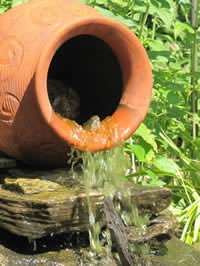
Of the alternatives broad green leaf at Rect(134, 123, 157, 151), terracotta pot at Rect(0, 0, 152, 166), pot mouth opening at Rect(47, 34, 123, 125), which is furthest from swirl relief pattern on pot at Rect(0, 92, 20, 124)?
broad green leaf at Rect(134, 123, 157, 151)

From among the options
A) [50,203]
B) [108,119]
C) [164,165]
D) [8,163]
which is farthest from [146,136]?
[50,203]

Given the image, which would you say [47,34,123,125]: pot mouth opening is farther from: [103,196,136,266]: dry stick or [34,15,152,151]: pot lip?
[103,196,136,266]: dry stick

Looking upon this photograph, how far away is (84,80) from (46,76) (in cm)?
74

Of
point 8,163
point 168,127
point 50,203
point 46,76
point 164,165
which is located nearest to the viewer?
Result: point 50,203

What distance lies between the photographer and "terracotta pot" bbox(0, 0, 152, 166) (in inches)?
84.4

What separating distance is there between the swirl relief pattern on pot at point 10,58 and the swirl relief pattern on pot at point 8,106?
3.1 inches

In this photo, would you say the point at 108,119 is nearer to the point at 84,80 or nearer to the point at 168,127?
the point at 84,80

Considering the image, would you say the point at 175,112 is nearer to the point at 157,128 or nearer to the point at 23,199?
the point at 157,128

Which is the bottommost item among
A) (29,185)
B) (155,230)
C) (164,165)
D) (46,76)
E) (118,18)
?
(155,230)

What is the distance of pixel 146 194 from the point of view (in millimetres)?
2260

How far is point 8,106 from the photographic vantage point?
86.8 inches

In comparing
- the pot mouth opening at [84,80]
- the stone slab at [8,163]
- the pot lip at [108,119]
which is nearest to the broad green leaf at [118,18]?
the pot mouth opening at [84,80]

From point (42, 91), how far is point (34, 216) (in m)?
0.56

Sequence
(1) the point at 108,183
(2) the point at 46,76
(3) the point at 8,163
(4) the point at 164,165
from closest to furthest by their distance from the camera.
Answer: (2) the point at 46,76 → (1) the point at 108,183 → (3) the point at 8,163 → (4) the point at 164,165
